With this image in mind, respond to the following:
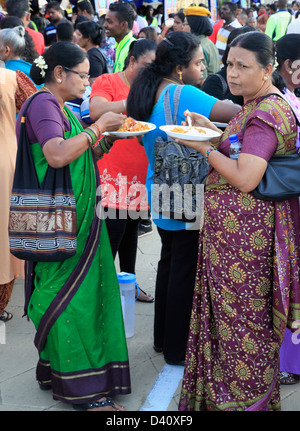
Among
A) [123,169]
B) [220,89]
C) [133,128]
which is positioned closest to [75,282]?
[133,128]

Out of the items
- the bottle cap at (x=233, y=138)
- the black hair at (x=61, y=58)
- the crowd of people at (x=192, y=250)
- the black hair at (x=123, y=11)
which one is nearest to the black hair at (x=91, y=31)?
the black hair at (x=123, y=11)

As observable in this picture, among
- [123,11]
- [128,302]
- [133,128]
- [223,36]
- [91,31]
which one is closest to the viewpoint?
[133,128]

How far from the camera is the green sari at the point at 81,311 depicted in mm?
2801

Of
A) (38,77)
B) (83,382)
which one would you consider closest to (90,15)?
(38,77)

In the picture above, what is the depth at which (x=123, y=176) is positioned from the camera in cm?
388

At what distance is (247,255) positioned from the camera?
8.30 ft

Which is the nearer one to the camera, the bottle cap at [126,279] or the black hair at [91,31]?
the bottle cap at [126,279]

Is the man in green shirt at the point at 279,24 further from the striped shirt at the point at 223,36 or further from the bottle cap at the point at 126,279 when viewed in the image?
the bottle cap at the point at 126,279

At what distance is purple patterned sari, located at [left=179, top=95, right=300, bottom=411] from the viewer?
249 cm

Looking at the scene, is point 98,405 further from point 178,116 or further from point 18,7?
point 18,7

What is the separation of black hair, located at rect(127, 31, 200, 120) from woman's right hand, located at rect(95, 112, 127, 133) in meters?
0.27

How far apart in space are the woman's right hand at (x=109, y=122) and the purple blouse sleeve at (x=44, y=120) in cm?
19

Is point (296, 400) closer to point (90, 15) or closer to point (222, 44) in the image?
point (222, 44)

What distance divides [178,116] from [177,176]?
34 centimetres
